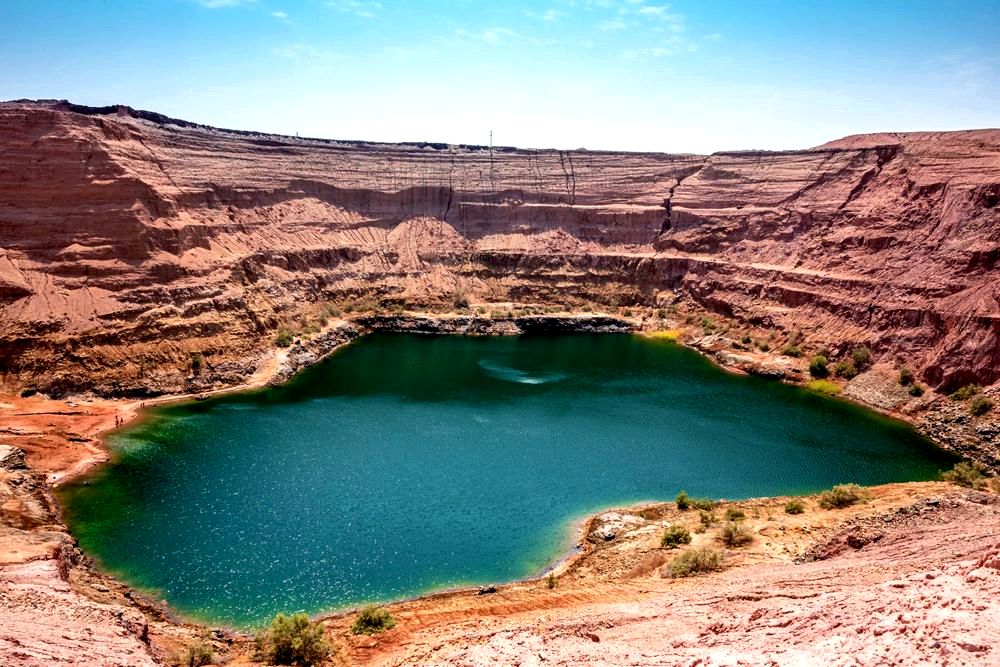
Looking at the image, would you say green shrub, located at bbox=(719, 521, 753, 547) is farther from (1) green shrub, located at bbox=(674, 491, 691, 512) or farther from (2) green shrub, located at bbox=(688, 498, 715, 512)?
(1) green shrub, located at bbox=(674, 491, 691, 512)

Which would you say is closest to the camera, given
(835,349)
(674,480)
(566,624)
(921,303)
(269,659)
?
(566,624)

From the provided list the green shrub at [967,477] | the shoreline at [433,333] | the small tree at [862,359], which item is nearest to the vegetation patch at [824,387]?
the shoreline at [433,333]

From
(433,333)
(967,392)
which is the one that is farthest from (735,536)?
(433,333)

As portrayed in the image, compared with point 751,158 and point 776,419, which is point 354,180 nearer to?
point 751,158

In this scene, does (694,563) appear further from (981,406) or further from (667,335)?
(667,335)

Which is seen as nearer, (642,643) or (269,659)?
(642,643)

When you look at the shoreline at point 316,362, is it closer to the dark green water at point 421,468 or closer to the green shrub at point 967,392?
the dark green water at point 421,468

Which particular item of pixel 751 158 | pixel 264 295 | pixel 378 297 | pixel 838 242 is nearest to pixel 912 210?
pixel 838 242
